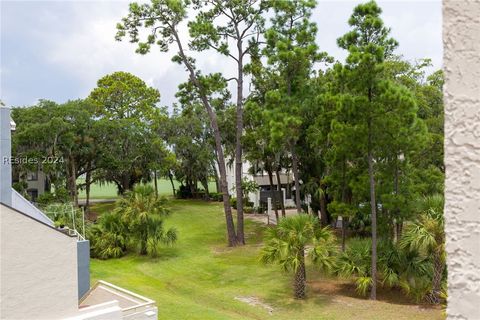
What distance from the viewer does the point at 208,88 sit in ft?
86.0

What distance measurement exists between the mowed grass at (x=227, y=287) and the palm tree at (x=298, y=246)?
1221 mm

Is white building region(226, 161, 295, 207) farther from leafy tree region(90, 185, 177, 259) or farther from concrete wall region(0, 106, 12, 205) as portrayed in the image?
concrete wall region(0, 106, 12, 205)

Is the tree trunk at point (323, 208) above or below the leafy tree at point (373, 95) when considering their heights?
below

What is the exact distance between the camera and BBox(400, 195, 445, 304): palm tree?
44.1 feet

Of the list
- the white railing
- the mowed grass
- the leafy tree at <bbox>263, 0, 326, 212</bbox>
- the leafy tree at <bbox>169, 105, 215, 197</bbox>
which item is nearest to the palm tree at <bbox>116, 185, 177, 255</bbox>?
the mowed grass

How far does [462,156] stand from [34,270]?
8.61m

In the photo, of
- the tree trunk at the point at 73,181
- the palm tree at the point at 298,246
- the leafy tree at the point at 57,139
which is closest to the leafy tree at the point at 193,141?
the leafy tree at the point at 57,139

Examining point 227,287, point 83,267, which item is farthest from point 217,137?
point 83,267

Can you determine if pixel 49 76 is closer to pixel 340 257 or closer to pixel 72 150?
pixel 72 150

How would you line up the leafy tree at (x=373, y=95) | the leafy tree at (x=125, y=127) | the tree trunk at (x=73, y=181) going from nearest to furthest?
the leafy tree at (x=373, y=95) < the tree trunk at (x=73, y=181) < the leafy tree at (x=125, y=127)

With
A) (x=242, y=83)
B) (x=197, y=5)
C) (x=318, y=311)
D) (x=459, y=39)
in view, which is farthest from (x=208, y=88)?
(x=459, y=39)

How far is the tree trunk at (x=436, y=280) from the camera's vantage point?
13.8 meters

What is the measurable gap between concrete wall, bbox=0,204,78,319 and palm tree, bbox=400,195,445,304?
31.6 feet

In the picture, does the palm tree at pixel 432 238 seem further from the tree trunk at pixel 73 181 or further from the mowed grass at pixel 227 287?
the tree trunk at pixel 73 181
